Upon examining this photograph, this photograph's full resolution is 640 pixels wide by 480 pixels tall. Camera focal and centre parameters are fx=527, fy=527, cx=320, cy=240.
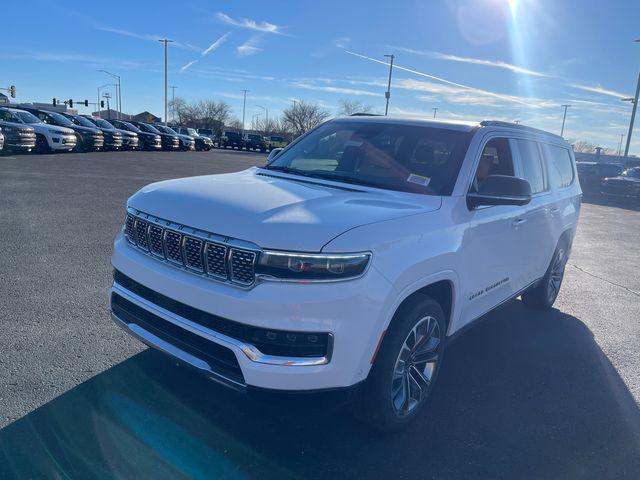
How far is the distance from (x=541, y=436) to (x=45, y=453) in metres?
3.00

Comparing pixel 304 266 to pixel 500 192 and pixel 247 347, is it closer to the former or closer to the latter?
pixel 247 347

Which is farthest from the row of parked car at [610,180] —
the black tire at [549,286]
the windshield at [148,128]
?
the windshield at [148,128]

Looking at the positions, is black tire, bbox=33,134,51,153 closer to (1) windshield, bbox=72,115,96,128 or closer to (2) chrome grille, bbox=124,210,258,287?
(1) windshield, bbox=72,115,96,128

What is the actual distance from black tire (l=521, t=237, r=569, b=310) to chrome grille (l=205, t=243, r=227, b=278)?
392cm

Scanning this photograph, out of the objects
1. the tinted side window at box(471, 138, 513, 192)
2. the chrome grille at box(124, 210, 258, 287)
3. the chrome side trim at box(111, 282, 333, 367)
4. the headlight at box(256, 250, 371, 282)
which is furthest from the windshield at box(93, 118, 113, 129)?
the headlight at box(256, 250, 371, 282)

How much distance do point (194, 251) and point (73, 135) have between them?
23.5m

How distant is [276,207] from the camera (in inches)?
117

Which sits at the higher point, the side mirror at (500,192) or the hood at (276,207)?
the side mirror at (500,192)

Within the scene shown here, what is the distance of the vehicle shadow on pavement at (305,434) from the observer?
2.88m

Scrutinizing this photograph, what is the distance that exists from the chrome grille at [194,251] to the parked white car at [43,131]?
21.2 m

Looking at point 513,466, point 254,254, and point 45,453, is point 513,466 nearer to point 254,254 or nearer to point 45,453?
point 254,254

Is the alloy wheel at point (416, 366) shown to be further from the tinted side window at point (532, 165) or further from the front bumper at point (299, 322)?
the tinted side window at point (532, 165)

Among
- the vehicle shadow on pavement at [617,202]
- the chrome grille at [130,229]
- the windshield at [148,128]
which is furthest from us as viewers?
the windshield at [148,128]

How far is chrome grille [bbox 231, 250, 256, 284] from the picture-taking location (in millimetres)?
2705
